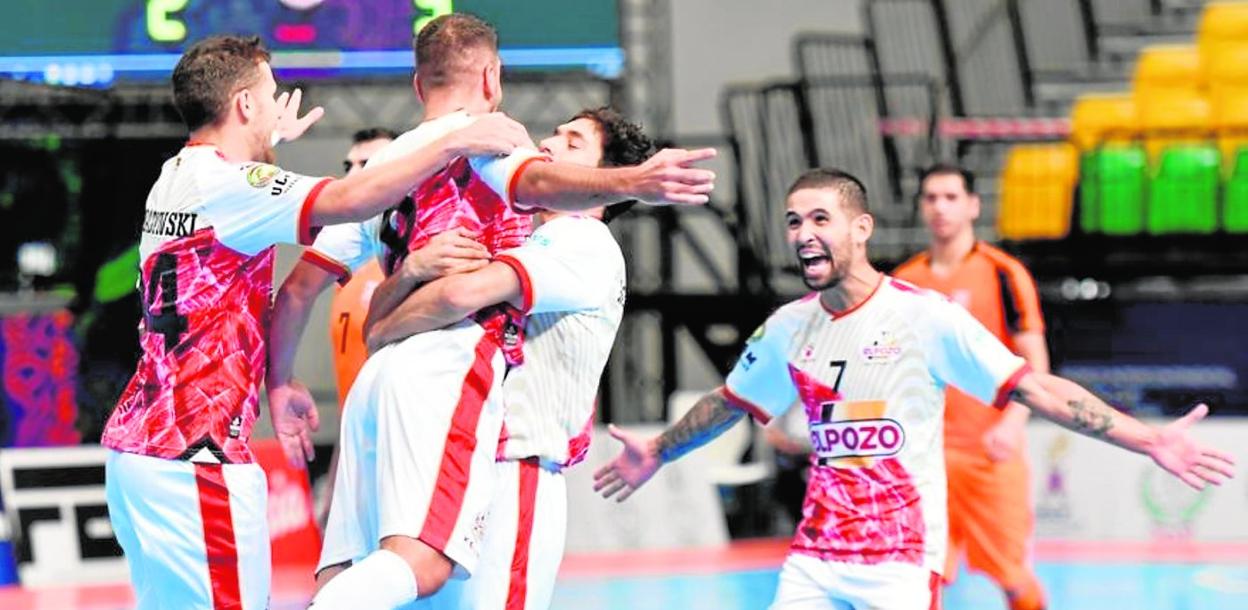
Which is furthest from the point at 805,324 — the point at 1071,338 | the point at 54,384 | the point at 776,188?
the point at 776,188

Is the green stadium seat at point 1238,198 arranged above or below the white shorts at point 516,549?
above

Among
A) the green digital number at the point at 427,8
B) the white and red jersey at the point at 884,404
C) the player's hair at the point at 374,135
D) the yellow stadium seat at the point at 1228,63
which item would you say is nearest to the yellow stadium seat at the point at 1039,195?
the yellow stadium seat at the point at 1228,63

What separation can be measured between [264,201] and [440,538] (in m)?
0.92

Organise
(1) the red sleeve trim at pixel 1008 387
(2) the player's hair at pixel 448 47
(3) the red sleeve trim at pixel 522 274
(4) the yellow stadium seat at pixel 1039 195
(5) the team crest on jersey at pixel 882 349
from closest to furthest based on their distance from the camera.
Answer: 1. (3) the red sleeve trim at pixel 522 274
2. (2) the player's hair at pixel 448 47
3. (1) the red sleeve trim at pixel 1008 387
4. (5) the team crest on jersey at pixel 882 349
5. (4) the yellow stadium seat at pixel 1039 195

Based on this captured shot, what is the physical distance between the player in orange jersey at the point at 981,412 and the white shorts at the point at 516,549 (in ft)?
10.3

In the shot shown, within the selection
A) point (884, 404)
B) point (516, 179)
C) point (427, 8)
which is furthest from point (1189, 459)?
point (427, 8)

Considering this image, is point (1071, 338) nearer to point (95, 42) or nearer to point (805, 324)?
point (95, 42)

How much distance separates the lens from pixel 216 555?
455 cm

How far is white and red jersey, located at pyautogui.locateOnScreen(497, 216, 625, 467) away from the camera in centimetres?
451

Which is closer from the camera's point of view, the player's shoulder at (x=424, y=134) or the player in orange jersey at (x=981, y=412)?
the player's shoulder at (x=424, y=134)

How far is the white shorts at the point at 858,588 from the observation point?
4992 mm

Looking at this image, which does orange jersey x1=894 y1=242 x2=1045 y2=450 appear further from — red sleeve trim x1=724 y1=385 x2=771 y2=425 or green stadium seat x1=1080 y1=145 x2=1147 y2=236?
green stadium seat x1=1080 y1=145 x2=1147 y2=236

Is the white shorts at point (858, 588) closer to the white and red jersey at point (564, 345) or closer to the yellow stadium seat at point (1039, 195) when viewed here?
the white and red jersey at point (564, 345)

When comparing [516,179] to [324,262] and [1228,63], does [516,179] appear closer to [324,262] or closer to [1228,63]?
[324,262]
